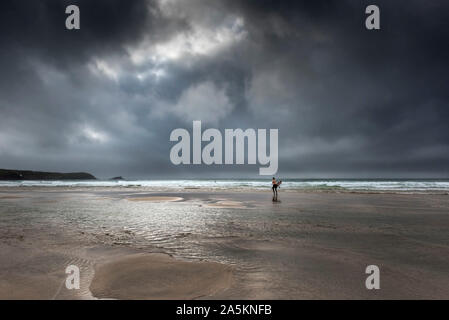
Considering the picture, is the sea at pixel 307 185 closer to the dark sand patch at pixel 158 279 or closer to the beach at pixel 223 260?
the beach at pixel 223 260

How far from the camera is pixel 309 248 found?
555 cm

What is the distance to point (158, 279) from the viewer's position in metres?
3.75

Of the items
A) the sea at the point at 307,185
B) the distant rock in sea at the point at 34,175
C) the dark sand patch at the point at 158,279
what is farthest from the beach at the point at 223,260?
the distant rock in sea at the point at 34,175

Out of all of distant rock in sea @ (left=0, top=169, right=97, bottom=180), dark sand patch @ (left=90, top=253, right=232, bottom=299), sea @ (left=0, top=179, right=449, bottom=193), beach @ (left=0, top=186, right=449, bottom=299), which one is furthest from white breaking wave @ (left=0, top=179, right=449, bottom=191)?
distant rock in sea @ (left=0, top=169, right=97, bottom=180)

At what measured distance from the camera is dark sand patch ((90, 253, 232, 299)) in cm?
330

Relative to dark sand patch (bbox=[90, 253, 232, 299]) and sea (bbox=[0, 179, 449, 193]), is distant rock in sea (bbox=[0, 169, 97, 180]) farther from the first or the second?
dark sand patch (bbox=[90, 253, 232, 299])

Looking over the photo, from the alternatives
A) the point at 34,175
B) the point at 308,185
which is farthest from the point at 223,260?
the point at 34,175

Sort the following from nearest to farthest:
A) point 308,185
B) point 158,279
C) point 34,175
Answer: point 158,279 → point 308,185 → point 34,175

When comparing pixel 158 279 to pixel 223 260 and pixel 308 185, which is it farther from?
pixel 308 185
